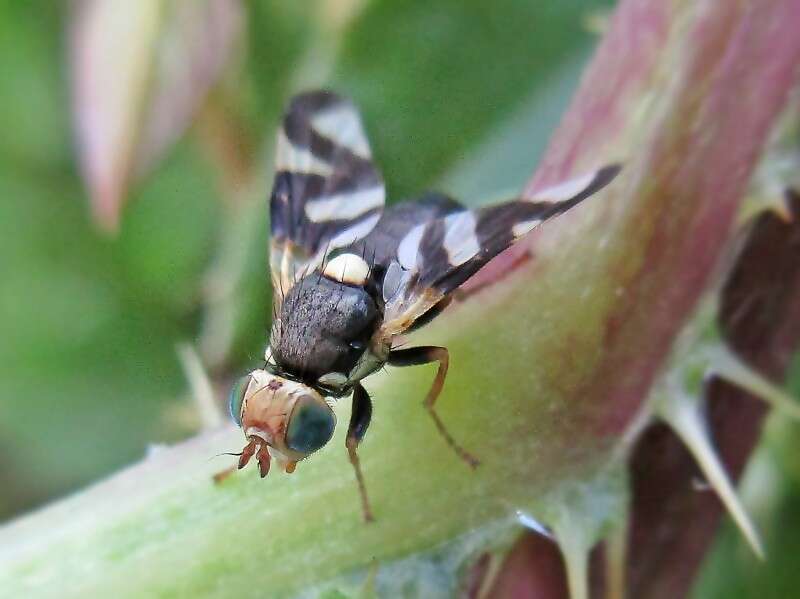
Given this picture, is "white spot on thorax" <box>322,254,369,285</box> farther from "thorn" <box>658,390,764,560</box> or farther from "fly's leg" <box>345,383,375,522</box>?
"thorn" <box>658,390,764,560</box>

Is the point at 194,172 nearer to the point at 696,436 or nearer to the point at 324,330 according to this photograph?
the point at 324,330

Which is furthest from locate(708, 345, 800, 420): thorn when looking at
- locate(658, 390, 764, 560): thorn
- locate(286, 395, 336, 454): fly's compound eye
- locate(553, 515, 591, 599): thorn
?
locate(286, 395, 336, 454): fly's compound eye

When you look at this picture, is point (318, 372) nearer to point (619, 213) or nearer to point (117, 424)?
point (619, 213)

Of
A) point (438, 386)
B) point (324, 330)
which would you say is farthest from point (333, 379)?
point (438, 386)

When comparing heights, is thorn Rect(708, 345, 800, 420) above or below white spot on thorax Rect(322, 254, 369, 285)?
above

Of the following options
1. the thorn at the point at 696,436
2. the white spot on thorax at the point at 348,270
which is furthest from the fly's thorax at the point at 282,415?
the thorn at the point at 696,436

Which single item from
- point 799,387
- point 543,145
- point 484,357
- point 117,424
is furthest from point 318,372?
point 117,424

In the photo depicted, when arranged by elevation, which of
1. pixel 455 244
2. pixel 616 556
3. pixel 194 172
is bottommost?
pixel 194 172
